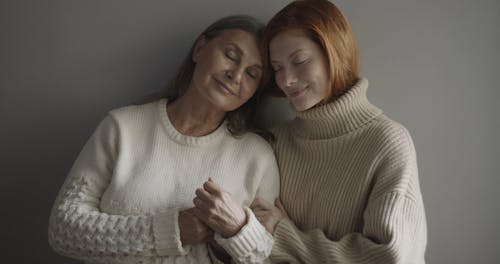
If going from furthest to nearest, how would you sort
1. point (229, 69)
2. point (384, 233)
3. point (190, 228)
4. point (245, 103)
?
1. point (245, 103)
2. point (229, 69)
3. point (190, 228)
4. point (384, 233)

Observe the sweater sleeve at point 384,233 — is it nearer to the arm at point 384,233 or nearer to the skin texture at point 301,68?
the arm at point 384,233

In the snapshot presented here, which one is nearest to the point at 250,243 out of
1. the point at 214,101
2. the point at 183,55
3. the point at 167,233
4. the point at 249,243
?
the point at 249,243

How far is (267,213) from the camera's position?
52.9 inches

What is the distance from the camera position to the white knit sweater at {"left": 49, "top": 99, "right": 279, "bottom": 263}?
3.96 feet

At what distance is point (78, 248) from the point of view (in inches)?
48.4

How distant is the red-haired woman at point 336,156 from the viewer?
119 centimetres

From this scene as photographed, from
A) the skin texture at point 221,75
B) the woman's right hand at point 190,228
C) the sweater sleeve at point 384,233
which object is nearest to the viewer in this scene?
the sweater sleeve at point 384,233

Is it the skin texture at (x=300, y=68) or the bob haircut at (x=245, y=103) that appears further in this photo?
the bob haircut at (x=245, y=103)

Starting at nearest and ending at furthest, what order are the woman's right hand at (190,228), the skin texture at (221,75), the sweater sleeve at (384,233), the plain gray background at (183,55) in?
the sweater sleeve at (384,233), the woman's right hand at (190,228), the skin texture at (221,75), the plain gray background at (183,55)

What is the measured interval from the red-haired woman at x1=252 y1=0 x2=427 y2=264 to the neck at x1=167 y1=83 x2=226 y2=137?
0.28 m

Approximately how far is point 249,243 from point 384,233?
38cm

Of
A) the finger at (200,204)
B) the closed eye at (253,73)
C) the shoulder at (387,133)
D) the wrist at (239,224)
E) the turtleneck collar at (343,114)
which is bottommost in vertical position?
the wrist at (239,224)

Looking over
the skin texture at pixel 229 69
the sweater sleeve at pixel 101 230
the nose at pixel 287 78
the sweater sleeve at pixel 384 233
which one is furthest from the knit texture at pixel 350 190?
the sweater sleeve at pixel 101 230

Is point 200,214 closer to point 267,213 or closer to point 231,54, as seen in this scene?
point 267,213
